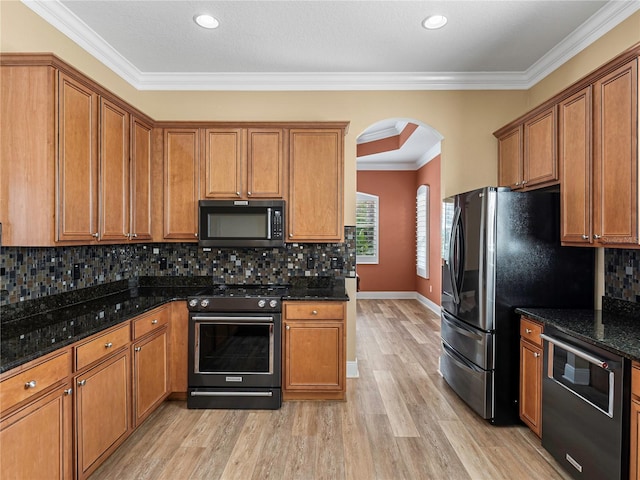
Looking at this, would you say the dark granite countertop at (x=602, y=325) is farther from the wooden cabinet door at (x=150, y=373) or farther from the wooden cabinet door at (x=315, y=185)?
the wooden cabinet door at (x=150, y=373)

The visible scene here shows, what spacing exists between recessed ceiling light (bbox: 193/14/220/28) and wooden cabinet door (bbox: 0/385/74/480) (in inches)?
101

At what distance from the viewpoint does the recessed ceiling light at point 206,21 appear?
8.70 ft

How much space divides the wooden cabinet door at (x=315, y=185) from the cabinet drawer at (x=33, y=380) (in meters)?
1.90

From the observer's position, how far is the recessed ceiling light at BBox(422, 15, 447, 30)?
8.58ft

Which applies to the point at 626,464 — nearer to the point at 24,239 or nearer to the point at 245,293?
the point at 245,293

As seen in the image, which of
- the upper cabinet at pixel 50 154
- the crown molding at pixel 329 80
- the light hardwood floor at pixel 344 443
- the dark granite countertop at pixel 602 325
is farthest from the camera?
the crown molding at pixel 329 80

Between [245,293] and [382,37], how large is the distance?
2.38m

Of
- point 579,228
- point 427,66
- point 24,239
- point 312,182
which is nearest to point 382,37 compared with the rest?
point 427,66

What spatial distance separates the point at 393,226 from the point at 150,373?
19.3 feet

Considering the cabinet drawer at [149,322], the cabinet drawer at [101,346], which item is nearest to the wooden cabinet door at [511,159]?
the cabinet drawer at [149,322]

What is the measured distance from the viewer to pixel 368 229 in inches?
304

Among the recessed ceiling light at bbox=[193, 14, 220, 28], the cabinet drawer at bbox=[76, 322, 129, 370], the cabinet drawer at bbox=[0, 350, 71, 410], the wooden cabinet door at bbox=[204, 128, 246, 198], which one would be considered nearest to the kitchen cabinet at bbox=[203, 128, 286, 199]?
the wooden cabinet door at bbox=[204, 128, 246, 198]

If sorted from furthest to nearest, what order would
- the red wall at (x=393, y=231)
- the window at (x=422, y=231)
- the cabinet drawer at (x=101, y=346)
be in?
1. the red wall at (x=393, y=231)
2. the window at (x=422, y=231)
3. the cabinet drawer at (x=101, y=346)

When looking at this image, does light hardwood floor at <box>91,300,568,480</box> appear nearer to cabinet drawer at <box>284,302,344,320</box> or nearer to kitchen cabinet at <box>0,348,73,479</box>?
kitchen cabinet at <box>0,348,73,479</box>
